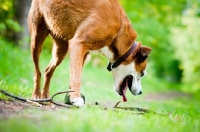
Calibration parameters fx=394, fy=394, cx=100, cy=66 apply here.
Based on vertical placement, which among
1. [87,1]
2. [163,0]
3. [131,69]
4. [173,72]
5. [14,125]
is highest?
[173,72]

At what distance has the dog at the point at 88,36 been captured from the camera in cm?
536

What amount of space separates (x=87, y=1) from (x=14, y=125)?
2.98 metres

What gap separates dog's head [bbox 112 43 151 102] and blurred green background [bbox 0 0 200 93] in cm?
269

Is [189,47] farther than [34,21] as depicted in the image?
Yes

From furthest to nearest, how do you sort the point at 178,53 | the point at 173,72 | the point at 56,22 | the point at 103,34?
the point at 173,72 → the point at 178,53 → the point at 56,22 → the point at 103,34

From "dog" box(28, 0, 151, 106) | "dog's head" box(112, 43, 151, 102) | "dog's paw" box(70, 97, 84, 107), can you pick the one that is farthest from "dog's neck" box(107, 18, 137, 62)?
"dog's paw" box(70, 97, 84, 107)

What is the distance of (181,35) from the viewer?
2748 cm

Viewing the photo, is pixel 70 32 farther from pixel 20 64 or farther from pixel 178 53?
pixel 178 53

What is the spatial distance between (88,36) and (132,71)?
3.64 feet

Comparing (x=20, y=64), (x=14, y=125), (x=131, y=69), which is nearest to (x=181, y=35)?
(x=20, y=64)

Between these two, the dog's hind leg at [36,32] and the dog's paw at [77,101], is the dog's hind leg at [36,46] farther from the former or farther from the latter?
the dog's paw at [77,101]

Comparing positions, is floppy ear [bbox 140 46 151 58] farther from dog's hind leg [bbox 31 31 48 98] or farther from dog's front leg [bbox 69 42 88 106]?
dog's hind leg [bbox 31 31 48 98]

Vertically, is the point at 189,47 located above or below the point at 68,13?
above

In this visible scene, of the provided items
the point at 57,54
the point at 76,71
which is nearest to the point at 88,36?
the point at 76,71
